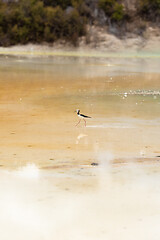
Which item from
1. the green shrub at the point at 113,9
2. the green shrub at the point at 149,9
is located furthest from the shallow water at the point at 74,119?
the green shrub at the point at 149,9

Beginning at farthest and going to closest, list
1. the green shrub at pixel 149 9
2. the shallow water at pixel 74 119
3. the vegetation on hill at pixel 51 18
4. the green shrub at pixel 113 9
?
1. the green shrub at pixel 149 9
2. the green shrub at pixel 113 9
3. the vegetation on hill at pixel 51 18
4. the shallow water at pixel 74 119

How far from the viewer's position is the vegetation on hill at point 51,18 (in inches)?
1268

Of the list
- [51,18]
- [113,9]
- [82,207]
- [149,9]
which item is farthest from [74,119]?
[149,9]

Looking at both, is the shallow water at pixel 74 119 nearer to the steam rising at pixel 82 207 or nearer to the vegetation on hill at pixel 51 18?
the steam rising at pixel 82 207

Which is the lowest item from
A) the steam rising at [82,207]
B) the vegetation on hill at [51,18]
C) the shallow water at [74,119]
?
the vegetation on hill at [51,18]

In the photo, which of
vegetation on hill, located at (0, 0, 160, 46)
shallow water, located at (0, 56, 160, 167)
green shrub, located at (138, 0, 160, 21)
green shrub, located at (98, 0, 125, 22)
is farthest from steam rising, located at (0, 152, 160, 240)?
green shrub, located at (138, 0, 160, 21)

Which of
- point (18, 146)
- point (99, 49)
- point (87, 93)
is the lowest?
point (99, 49)

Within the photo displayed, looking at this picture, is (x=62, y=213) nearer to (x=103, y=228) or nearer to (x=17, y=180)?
(x=103, y=228)

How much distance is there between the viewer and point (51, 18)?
33.3 metres

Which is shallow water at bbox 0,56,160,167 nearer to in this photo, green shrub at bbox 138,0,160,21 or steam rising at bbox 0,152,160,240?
steam rising at bbox 0,152,160,240

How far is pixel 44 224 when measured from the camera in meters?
3.61

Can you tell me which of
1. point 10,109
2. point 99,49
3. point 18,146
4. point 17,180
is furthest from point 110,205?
point 99,49

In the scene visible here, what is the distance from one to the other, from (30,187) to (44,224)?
78 centimetres

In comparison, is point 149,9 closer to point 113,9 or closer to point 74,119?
point 113,9
